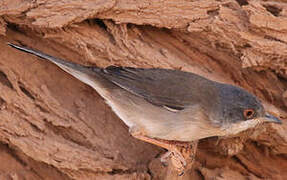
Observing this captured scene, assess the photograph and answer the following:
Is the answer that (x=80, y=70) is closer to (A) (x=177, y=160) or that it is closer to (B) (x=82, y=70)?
(B) (x=82, y=70)

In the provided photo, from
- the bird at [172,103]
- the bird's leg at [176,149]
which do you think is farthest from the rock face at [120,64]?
the bird at [172,103]

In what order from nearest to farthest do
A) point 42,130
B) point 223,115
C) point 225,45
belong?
1. point 223,115
2. point 42,130
3. point 225,45

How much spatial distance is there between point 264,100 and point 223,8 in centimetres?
124

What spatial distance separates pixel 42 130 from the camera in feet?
→ 15.9

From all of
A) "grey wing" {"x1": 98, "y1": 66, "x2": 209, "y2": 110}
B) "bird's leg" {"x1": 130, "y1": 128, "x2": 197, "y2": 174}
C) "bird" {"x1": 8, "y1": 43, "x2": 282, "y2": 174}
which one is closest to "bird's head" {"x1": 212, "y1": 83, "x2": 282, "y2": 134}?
"bird" {"x1": 8, "y1": 43, "x2": 282, "y2": 174}

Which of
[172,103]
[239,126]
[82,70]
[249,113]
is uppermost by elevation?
[82,70]

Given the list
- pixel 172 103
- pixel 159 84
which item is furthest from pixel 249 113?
pixel 159 84

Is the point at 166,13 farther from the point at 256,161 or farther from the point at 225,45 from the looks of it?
the point at 256,161

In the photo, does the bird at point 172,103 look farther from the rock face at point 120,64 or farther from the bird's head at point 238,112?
the rock face at point 120,64

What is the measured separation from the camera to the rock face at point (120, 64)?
4781 mm

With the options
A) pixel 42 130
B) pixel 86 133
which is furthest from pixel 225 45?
pixel 42 130

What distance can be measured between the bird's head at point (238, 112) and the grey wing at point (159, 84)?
0.28m

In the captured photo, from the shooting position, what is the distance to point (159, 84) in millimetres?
4570

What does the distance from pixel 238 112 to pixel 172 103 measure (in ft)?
2.25
